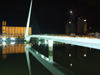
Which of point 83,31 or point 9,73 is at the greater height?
point 83,31

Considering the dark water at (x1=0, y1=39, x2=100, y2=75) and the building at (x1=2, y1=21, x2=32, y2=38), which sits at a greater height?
the building at (x1=2, y1=21, x2=32, y2=38)

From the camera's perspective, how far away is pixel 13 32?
97875 mm

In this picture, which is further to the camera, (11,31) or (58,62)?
(11,31)

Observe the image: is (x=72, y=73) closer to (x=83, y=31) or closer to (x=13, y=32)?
(x=83, y=31)

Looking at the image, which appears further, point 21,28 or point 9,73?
point 21,28

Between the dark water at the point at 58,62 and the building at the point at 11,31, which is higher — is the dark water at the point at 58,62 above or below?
below

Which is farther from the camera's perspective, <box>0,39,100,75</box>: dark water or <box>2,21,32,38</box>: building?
<box>2,21,32,38</box>: building

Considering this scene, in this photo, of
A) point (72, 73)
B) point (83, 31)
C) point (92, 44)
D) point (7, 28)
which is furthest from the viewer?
point (7, 28)

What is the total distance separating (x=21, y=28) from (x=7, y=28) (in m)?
13.1

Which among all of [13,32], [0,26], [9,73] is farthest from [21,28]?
[9,73]

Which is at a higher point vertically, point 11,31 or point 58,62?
point 11,31

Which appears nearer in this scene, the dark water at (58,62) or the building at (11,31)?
the dark water at (58,62)

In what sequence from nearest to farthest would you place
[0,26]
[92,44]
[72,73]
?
[92,44] → [72,73] → [0,26]

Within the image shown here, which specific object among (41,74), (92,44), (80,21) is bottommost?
(41,74)
